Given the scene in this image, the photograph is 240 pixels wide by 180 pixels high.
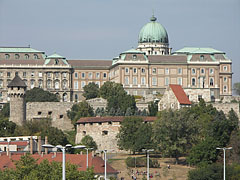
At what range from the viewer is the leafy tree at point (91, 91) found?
591 feet

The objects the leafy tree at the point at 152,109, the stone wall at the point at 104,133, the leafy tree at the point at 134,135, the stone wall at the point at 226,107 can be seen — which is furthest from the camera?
the stone wall at the point at 226,107

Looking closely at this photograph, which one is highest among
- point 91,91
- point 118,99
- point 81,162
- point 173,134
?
point 91,91

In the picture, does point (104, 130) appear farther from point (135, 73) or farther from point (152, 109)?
point (135, 73)

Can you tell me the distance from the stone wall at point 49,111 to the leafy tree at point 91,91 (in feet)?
71.2

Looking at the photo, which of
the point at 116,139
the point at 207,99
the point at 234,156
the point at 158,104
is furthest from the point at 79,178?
the point at 207,99

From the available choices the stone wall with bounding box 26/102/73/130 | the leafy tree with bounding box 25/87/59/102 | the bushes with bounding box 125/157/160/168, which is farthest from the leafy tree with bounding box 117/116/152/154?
the leafy tree with bounding box 25/87/59/102

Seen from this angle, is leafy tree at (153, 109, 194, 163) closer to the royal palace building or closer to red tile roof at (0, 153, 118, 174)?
red tile roof at (0, 153, 118, 174)

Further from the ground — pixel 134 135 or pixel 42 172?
pixel 134 135

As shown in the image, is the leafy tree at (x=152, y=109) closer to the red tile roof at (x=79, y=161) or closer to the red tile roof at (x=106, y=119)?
the red tile roof at (x=106, y=119)

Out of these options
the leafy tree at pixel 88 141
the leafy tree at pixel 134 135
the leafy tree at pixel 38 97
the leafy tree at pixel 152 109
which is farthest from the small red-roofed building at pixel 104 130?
the leafy tree at pixel 38 97

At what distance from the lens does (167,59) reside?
19275 cm

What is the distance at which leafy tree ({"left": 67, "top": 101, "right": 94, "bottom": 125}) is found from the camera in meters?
152

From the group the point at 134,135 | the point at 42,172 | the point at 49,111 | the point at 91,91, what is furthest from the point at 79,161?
the point at 91,91

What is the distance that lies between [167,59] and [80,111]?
44.2 m
